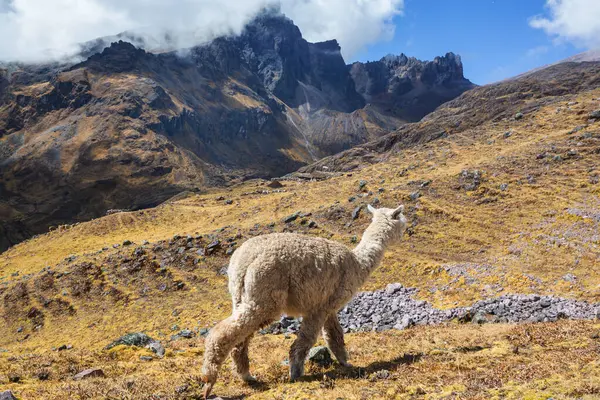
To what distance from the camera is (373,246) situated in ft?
36.0

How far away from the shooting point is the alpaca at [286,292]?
8219 millimetres

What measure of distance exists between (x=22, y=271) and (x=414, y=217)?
4236 centimetres

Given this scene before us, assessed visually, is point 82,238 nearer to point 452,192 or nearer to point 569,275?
point 452,192

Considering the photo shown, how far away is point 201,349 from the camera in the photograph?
44.3ft

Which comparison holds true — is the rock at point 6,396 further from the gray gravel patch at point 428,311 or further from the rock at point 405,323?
the rock at point 405,323

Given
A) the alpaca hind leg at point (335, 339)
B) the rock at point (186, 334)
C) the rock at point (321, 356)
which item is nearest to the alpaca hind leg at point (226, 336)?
the alpaca hind leg at point (335, 339)

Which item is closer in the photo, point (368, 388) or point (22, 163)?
point (368, 388)

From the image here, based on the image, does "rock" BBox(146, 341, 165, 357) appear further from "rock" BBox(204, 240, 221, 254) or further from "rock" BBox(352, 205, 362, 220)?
"rock" BBox(352, 205, 362, 220)

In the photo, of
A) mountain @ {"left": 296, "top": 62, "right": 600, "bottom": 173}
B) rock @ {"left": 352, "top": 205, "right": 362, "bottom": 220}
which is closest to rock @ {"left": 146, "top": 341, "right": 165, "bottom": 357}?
rock @ {"left": 352, "top": 205, "right": 362, "bottom": 220}

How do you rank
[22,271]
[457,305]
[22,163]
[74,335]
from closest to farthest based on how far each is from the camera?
[457,305] < [74,335] < [22,271] < [22,163]

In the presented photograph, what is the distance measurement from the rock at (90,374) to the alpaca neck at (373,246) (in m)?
6.96

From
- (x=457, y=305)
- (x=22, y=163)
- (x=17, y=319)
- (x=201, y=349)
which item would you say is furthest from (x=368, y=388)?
(x=22, y=163)

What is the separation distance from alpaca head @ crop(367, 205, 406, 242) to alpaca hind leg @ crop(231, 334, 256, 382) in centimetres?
512

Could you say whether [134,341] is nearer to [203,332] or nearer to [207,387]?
[203,332]
